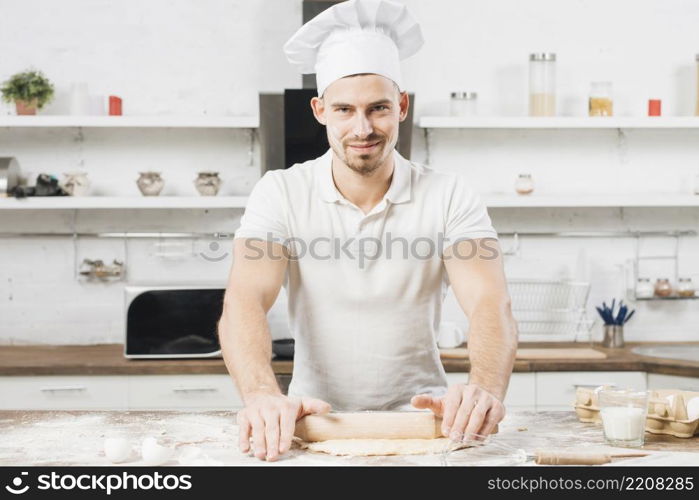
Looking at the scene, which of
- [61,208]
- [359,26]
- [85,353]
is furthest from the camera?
[61,208]

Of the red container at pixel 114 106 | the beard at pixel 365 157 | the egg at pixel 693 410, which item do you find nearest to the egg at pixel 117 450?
the beard at pixel 365 157

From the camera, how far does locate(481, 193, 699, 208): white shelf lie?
3578 millimetres

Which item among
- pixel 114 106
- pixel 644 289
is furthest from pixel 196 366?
pixel 644 289

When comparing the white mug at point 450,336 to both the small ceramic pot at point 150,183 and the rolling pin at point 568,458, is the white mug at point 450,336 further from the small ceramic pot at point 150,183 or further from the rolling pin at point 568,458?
the rolling pin at point 568,458

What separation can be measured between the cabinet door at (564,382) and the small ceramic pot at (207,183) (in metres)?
1.58

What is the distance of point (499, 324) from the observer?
1.87 metres

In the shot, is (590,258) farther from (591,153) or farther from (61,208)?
(61,208)

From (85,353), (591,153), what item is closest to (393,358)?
(85,353)

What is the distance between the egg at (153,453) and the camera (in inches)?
58.1

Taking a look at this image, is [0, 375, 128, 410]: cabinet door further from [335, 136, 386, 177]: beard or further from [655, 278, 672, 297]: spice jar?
[655, 278, 672, 297]: spice jar

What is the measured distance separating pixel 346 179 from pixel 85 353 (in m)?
1.90

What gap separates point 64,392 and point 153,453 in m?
1.83

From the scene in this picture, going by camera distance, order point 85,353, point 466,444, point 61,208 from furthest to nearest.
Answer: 1. point 61,208
2. point 85,353
3. point 466,444

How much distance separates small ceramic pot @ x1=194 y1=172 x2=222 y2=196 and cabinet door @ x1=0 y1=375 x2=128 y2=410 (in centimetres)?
89
